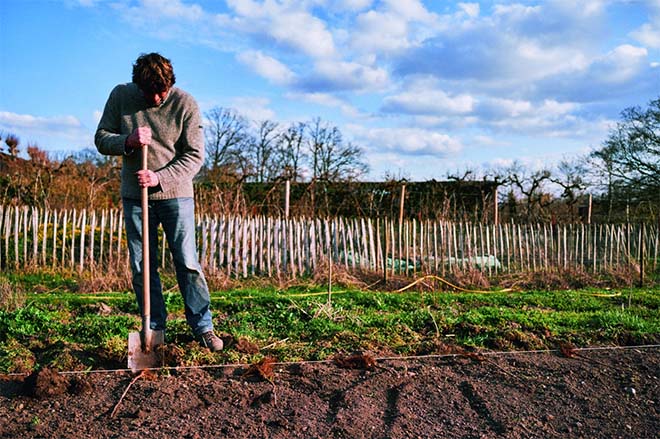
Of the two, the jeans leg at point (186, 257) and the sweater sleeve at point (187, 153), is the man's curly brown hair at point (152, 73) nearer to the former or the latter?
the sweater sleeve at point (187, 153)

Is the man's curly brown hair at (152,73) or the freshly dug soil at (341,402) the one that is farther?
the man's curly brown hair at (152,73)

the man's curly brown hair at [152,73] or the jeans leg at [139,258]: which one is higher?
the man's curly brown hair at [152,73]

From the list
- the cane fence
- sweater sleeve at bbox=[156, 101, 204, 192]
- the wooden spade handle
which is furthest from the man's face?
the cane fence

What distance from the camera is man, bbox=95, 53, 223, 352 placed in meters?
3.72

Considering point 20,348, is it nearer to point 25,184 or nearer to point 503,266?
point 503,266

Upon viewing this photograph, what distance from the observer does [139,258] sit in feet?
12.6

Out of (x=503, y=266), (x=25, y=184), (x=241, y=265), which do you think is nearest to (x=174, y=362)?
(x=241, y=265)

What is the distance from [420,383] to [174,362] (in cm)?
143

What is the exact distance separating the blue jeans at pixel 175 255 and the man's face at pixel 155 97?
1.99ft

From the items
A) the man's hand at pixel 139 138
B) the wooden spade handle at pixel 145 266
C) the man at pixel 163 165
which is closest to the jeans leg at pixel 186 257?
the man at pixel 163 165

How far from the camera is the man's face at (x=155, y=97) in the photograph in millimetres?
3693

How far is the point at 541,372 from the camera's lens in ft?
12.2

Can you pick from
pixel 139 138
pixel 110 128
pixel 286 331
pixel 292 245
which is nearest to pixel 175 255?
pixel 139 138

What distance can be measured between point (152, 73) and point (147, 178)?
0.63 m
